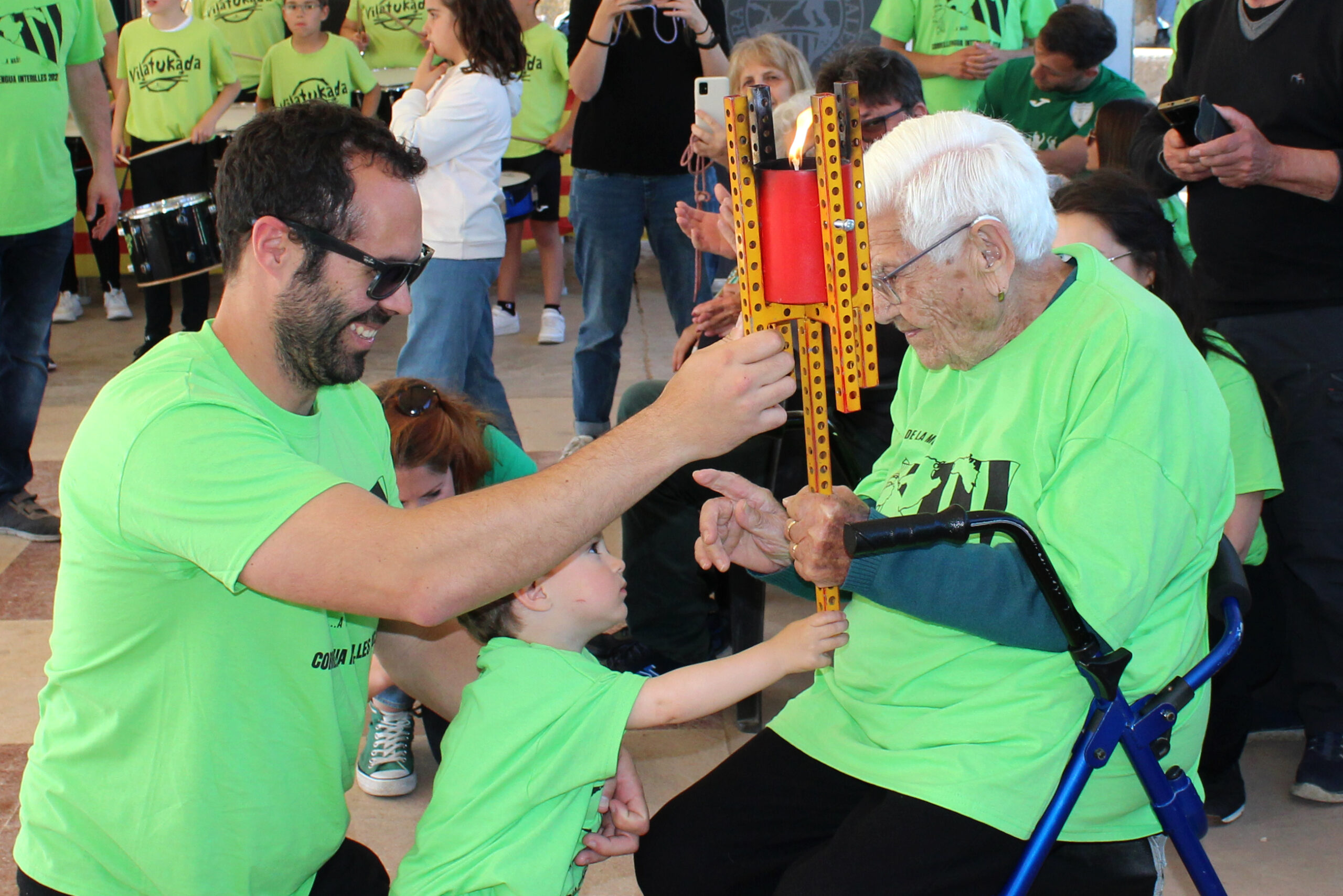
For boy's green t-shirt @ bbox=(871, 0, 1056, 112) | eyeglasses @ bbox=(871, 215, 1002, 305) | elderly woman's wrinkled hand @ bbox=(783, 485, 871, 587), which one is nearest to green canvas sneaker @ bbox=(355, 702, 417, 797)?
elderly woman's wrinkled hand @ bbox=(783, 485, 871, 587)

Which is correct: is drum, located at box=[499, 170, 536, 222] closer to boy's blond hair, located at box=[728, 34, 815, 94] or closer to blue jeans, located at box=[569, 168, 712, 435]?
blue jeans, located at box=[569, 168, 712, 435]

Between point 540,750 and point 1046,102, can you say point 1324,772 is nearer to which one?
point 540,750

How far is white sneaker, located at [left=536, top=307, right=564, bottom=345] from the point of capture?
24.1ft

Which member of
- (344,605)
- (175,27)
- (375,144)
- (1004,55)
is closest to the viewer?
(344,605)

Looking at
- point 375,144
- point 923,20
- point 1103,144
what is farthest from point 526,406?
point 375,144

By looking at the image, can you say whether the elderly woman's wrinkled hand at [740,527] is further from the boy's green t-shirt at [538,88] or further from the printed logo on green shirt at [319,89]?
the printed logo on green shirt at [319,89]

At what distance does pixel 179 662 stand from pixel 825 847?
3.36 feet

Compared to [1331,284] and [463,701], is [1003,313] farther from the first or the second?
[1331,284]

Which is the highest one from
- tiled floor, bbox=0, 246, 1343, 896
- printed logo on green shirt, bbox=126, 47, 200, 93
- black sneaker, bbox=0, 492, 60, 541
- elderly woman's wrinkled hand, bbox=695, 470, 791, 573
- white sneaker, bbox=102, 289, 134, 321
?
printed logo on green shirt, bbox=126, 47, 200, 93

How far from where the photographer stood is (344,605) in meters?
1.54

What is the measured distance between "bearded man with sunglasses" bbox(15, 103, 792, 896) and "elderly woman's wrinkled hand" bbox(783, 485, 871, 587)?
25 centimetres

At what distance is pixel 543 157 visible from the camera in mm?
7461

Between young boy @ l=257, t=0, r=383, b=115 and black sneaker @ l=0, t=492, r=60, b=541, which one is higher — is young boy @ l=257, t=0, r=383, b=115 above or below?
above

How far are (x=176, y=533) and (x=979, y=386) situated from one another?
47.9 inches
